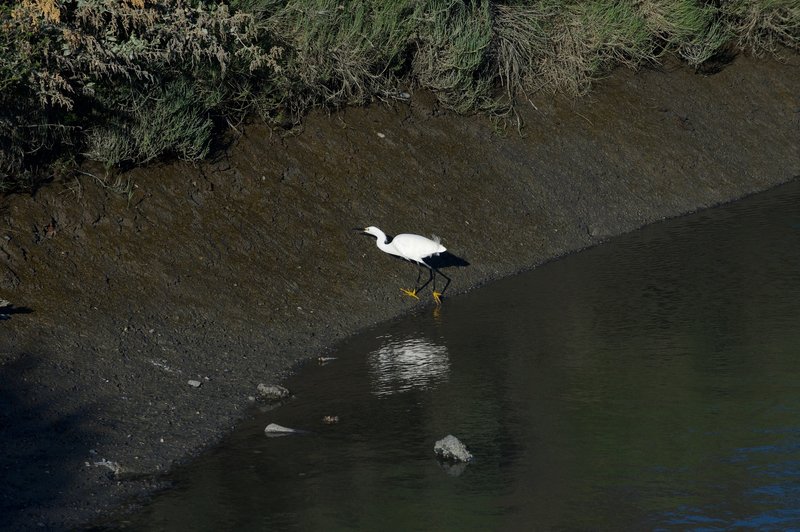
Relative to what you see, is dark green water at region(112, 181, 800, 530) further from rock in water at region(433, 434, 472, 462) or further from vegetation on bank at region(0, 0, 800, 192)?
vegetation on bank at region(0, 0, 800, 192)

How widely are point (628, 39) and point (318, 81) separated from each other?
674cm

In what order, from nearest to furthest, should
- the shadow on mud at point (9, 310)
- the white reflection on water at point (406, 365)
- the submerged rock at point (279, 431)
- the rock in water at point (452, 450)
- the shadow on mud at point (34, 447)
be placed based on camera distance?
the shadow on mud at point (34, 447) → the rock in water at point (452, 450) → the submerged rock at point (279, 431) → the shadow on mud at point (9, 310) → the white reflection on water at point (406, 365)

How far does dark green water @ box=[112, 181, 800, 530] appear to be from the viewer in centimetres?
740

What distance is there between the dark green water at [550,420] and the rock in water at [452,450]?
0.32 ft

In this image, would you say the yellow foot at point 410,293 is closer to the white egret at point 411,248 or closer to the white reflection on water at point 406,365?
the white egret at point 411,248

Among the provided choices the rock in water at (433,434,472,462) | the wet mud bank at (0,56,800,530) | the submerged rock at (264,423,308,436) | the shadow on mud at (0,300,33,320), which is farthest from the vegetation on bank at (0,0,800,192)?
the rock in water at (433,434,472,462)

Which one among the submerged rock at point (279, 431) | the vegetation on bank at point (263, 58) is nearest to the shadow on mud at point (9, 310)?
the vegetation on bank at point (263, 58)

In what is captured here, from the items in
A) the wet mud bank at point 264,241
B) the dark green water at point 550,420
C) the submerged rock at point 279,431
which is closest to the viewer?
the dark green water at point 550,420

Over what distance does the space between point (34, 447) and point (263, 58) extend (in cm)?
652

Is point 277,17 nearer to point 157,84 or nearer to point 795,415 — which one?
point 157,84

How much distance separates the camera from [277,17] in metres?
14.8

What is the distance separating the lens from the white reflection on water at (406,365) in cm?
1017

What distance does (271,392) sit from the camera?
390 inches

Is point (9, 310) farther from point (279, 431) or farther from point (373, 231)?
point (373, 231)
